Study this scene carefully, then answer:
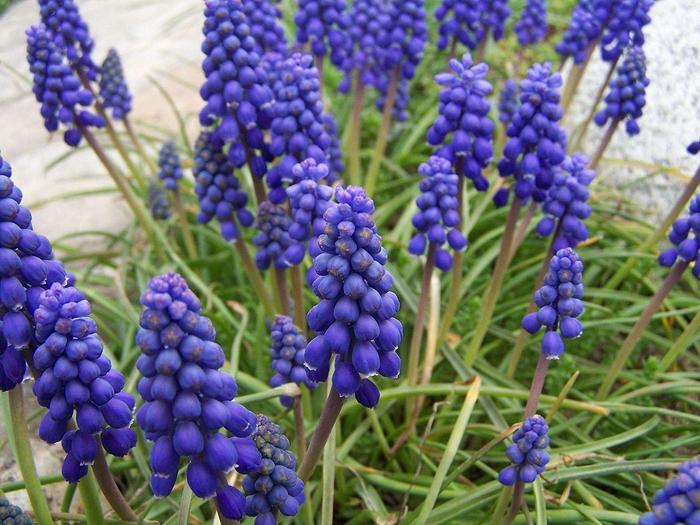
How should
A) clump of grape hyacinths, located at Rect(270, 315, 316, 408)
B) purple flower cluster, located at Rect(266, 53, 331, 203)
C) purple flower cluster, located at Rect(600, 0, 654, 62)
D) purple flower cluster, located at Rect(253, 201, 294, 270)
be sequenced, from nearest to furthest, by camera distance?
clump of grape hyacinths, located at Rect(270, 315, 316, 408)
purple flower cluster, located at Rect(266, 53, 331, 203)
purple flower cluster, located at Rect(253, 201, 294, 270)
purple flower cluster, located at Rect(600, 0, 654, 62)

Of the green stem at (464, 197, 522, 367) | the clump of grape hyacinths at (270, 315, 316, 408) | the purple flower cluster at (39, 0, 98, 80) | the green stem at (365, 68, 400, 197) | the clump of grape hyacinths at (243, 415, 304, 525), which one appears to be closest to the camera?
the clump of grape hyacinths at (243, 415, 304, 525)

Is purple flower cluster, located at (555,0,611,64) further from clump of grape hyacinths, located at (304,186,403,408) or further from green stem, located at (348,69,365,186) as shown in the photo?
clump of grape hyacinths, located at (304,186,403,408)

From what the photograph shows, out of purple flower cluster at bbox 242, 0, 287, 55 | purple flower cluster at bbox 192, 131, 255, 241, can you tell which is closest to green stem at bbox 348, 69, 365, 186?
purple flower cluster at bbox 242, 0, 287, 55

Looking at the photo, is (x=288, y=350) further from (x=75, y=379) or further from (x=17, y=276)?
(x=17, y=276)

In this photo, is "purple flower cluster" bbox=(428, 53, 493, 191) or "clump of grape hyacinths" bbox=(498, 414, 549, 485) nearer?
"clump of grape hyacinths" bbox=(498, 414, 549, 485)

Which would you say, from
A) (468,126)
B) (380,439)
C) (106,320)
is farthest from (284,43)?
(380,439)

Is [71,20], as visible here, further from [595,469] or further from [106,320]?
[595,469]
